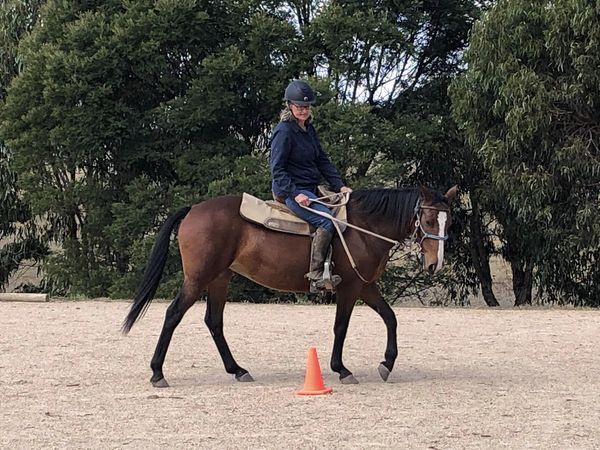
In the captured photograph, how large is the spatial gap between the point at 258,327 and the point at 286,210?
4476 mm

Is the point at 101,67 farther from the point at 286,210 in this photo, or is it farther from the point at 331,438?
the point at 331,438

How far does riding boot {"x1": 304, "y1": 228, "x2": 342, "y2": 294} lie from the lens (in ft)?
23.6

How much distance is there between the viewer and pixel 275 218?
738 centimetres

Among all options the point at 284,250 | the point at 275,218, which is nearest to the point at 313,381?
the point at 284,250

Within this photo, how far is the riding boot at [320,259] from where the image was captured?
283 inches

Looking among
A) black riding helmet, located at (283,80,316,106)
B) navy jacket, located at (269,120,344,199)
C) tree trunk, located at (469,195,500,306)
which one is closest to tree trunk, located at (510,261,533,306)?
tree trunk, located at (469,195,500,306)

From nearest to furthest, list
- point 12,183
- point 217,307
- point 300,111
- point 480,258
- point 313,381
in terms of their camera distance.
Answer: point 313,381, point 300,111, point 217,307, point 12,183, point 480,258

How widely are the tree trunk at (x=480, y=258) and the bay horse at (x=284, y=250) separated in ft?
41.7

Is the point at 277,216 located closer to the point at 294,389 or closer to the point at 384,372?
the point at 294,389

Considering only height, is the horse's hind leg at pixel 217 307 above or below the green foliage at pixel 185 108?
below

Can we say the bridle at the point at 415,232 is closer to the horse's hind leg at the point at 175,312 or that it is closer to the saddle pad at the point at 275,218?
the saddle pad at the point at 275,218

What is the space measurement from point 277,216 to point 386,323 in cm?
136

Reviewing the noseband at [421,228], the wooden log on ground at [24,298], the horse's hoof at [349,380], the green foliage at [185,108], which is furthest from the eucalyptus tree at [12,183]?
the noseband at [421,228]

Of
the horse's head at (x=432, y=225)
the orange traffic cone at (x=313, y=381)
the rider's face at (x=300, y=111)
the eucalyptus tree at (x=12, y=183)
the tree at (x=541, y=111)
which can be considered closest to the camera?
the orange traffic cone at (x=313, y=381)
